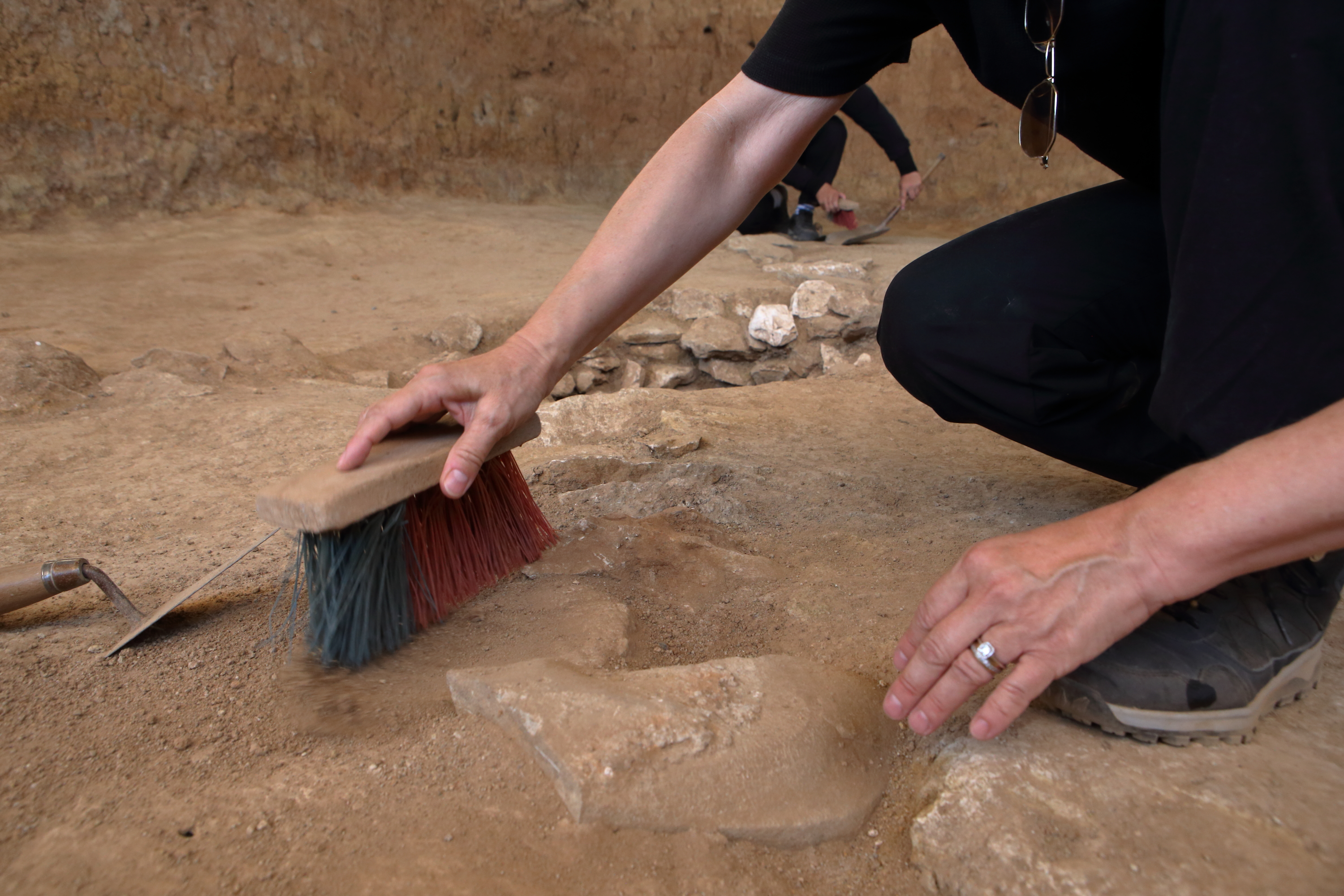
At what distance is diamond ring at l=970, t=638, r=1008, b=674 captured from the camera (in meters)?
0.82

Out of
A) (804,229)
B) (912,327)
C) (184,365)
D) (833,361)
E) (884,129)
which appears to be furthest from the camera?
(804,229)

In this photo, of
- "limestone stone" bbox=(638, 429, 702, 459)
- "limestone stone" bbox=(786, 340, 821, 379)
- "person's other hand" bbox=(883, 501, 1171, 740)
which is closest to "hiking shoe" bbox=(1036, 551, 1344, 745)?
"person's other hand" bbox=(883, 501, 1171, 740)

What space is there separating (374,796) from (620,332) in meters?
2.32

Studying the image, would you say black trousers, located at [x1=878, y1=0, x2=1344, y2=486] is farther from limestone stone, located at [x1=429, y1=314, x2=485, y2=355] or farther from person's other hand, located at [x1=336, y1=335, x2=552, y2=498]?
limestone stone, located at [x1=429, y1=314, x2=485, y2=355]

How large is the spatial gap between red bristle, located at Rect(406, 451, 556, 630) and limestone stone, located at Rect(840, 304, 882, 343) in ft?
6.16

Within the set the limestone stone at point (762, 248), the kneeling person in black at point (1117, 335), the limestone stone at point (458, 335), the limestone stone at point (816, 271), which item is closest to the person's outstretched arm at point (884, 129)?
the limestone stone at point (762, 248)

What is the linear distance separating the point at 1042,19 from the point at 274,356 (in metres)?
2.21

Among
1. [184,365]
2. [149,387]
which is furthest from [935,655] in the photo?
[184,365]

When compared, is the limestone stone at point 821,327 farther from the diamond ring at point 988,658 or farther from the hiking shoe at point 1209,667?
the diamond ring at point 988,658

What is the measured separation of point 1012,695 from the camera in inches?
32.4

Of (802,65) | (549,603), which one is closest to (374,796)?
(549,603)

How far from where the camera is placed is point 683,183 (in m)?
1.26

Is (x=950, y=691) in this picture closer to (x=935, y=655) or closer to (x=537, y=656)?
(x=935, y=655)

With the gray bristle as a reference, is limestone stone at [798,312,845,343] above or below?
below
